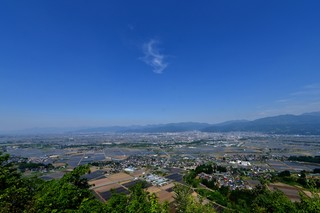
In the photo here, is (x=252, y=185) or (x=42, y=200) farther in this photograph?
(x=252, y=185)

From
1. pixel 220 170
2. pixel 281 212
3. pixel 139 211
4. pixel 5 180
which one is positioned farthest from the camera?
pixel 220 170

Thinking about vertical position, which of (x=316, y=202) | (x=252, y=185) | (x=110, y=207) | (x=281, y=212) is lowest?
(x=252, y=185)

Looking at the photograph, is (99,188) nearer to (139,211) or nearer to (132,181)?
(132,181)

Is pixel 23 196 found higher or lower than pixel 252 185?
higher

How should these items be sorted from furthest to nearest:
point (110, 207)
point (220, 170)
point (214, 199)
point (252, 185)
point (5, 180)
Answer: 1. point (220, 170)
2. point (252, 185)
3. point (214, 199)
4. point (5, 180)
5. point (110, 207)

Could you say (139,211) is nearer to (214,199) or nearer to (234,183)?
(214,199)

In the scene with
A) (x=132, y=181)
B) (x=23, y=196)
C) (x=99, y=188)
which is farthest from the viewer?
(x=132, y=181)

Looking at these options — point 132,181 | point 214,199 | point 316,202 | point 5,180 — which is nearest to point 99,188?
point 132,181

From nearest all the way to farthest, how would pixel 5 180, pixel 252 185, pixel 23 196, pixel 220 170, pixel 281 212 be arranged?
pixel 23 196 < pixel 5 180 < pixel 281 212 < pixel 252 185 < pixel 220 170

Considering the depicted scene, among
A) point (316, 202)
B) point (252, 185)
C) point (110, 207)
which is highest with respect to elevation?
point (110, 207)

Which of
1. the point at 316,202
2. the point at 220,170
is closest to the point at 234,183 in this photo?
the point at 220,170
